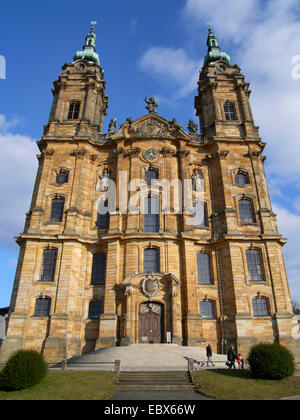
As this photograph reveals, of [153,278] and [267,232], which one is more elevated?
[267,232]

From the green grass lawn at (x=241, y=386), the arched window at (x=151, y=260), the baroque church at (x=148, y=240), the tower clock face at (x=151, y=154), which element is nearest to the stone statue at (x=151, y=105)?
the baroque church at (x=148, y=240)

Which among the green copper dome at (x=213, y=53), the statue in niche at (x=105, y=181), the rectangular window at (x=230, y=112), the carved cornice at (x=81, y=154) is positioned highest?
the green copper dome at (x=213, y=53)

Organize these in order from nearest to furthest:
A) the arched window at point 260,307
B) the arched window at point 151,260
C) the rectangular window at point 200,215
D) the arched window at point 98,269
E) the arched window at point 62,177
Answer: the arched window at point 260,307
the arched window at point 151,260
the arched window at point 98,269
the rectangular window at point 200,215
the arched window at point 62,177

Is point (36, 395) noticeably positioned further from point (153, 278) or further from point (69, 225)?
point (69, 225)

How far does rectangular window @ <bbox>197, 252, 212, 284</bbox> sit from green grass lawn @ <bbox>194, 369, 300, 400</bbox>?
11.4m

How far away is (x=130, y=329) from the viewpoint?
2462cm

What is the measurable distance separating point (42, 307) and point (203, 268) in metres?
14.5

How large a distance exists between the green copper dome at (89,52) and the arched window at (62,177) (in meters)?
19.0

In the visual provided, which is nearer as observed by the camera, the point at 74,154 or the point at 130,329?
the point at 130,329

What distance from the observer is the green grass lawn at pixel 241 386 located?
13.1 metres

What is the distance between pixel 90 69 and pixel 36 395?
37529mm

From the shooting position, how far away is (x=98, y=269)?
28312 millimetres

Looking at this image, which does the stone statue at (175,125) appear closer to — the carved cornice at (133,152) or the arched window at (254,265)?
the carved cornice at (133,152)
